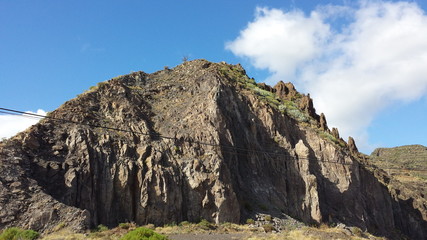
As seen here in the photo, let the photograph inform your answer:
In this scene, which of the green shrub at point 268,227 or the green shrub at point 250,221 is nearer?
the green shrub at point 268,227

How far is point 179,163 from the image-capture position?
34250 millimetres

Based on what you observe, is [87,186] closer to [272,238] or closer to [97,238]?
[97,238]

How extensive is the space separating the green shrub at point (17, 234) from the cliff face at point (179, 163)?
1.51 metres

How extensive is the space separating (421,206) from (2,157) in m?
68.2

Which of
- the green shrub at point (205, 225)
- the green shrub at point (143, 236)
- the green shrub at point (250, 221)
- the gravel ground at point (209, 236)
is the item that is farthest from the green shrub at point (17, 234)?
the green shrub at point (250, 221)

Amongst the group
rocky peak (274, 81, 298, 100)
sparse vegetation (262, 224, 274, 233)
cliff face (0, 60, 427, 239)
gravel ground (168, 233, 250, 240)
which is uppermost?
rocky peak (274, 81, 298, 100)

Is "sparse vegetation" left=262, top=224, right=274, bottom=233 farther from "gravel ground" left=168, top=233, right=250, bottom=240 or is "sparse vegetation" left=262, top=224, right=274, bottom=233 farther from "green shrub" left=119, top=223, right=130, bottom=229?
"green shrub" left=119, top=223, right=130, bottom=229

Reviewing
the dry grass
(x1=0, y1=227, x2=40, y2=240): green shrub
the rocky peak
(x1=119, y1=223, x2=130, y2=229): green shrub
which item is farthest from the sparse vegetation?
the rocky peak

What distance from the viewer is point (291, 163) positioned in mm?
44781

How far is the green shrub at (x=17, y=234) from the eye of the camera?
21436mm

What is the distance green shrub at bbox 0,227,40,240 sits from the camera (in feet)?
70.3

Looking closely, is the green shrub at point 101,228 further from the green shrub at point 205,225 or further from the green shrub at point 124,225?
the green shrub at point 205,225

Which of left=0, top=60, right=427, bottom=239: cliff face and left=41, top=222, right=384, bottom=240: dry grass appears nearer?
left=41, top=222, right=384, bottom=240: dry grass

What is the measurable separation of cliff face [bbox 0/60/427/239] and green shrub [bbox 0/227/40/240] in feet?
4.97
